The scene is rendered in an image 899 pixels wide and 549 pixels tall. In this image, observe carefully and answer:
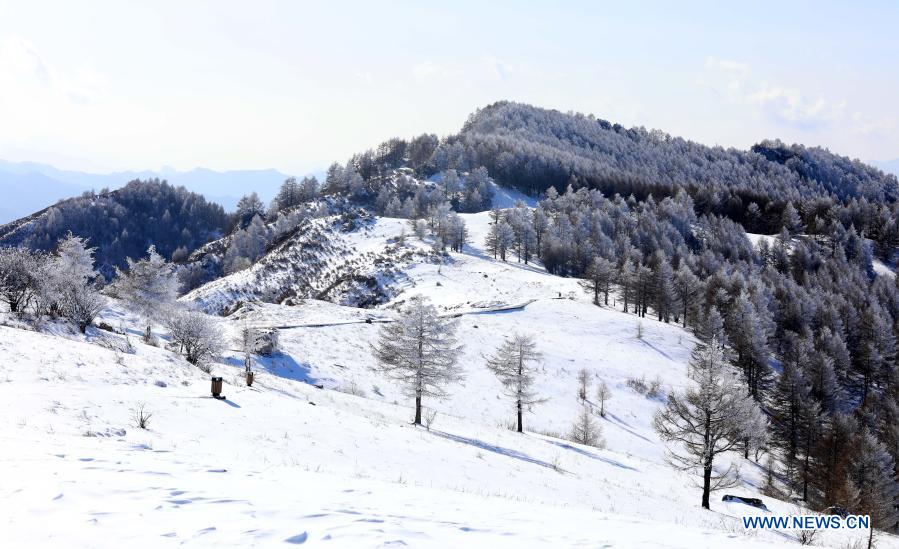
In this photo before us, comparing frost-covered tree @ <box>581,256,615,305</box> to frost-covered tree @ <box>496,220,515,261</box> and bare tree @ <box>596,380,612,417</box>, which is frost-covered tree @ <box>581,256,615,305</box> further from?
bare tree @ <box>596,380,612,417</box>

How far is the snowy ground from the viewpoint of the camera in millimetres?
6996

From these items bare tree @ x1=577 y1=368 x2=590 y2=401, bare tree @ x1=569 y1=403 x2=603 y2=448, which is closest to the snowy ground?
bare tree @ x1=569 y1=403 x2=603 y2=448

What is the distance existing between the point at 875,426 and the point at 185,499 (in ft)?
248

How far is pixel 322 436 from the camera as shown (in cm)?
1769

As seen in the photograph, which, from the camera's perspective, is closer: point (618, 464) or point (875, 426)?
point (618, 464)

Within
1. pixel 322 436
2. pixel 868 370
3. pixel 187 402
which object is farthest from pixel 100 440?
pixel 868 370

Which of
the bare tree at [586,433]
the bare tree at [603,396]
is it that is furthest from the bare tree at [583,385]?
the bare tree at [586,433]

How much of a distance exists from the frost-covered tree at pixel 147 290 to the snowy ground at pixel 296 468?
4.41m

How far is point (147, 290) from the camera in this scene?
38.2 metres

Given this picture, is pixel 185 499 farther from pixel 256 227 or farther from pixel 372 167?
pixel 372 167

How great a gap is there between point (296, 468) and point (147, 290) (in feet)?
109

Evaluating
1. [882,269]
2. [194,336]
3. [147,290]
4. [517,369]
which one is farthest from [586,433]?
[882,269]

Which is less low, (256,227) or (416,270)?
(256,227)

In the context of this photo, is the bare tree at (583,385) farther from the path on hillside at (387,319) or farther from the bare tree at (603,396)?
the path on hillside at (387,319)
